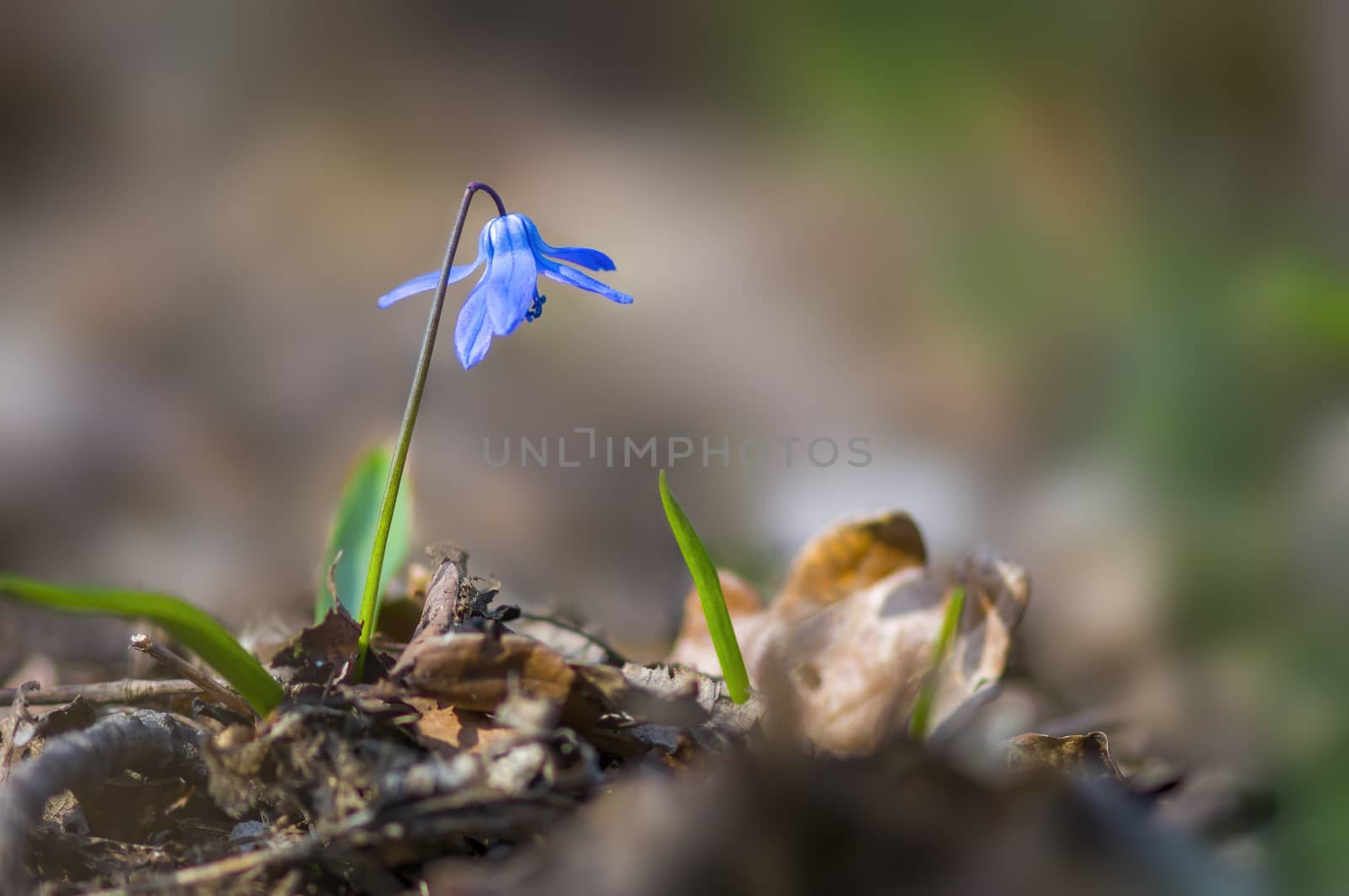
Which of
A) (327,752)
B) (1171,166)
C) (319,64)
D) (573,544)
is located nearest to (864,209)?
(1171,166)

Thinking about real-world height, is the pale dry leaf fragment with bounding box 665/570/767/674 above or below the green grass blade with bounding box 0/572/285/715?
above

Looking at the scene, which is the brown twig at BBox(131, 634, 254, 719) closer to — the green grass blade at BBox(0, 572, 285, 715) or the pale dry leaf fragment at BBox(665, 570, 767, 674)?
the green grass blade at BBox(0, 572, 285, 715)

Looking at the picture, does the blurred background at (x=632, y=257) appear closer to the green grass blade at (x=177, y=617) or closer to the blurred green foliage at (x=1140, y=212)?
the blurred green foliage at (x=1140, y=212)

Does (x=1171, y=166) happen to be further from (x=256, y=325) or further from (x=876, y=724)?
(x=256, y=325)

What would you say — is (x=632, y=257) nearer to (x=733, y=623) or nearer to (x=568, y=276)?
(x=733, y=623)

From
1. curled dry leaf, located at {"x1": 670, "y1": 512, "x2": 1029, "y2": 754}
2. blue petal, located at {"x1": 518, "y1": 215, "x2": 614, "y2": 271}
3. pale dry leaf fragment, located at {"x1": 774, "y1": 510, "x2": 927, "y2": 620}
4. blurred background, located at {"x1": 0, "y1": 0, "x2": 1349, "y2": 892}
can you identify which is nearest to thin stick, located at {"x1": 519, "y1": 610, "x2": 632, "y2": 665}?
curled dry leaf, located at {"x1": 670, "y1": 512, "x2": 1029, "y2": 754}

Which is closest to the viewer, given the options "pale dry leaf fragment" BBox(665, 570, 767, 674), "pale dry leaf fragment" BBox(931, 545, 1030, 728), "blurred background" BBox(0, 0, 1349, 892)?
"pale dry leaf fragment" BBox(931, 545, 1030, 728)
